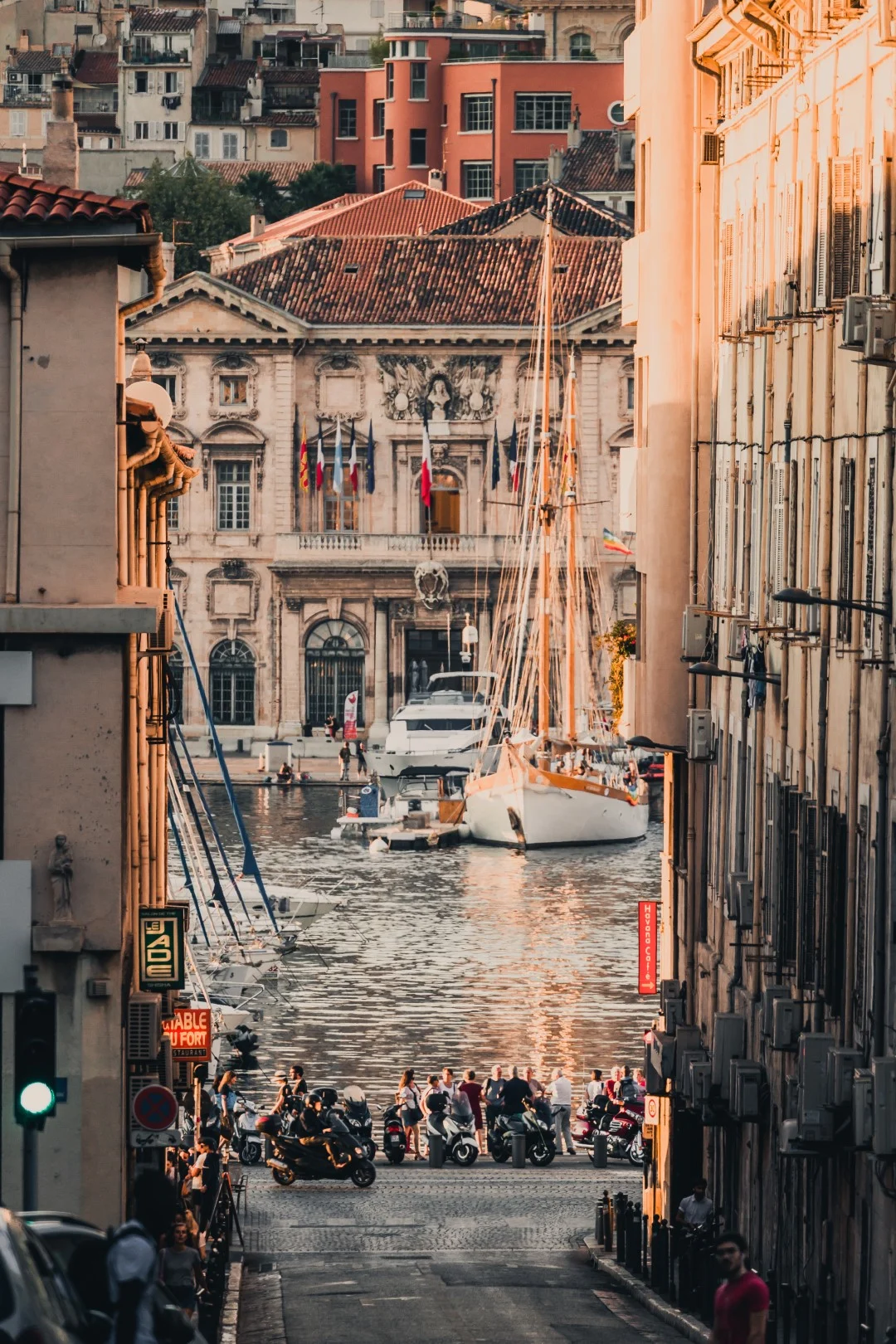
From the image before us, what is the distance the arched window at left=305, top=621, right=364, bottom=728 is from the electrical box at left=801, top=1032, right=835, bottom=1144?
87.0 metres

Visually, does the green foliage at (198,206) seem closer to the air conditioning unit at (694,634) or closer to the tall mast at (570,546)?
the tall mast at (570,546)

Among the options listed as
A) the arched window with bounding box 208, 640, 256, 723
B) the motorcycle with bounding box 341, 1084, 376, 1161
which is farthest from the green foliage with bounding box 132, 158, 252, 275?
the motorcycle with bounding box 341, 1084, 376, 1161

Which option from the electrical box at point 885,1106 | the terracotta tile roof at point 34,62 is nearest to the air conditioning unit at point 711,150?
the electrical box at point 885,1106

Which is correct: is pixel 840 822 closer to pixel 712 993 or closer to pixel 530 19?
pixel 712 993

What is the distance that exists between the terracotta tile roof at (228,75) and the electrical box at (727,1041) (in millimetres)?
138342

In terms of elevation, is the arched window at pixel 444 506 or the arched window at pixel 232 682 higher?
the arched window at pixel 444 506

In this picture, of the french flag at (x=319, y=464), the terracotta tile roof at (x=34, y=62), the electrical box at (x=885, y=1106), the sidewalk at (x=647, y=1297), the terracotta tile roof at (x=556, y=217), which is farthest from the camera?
the terracotta tile roof at (x=34, y=62)

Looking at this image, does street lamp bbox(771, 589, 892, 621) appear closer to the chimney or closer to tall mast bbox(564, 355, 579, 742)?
the chimney

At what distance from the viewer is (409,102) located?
483 feet

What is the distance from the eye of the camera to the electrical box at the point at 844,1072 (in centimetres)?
2703

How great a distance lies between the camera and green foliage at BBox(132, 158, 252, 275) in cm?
14988

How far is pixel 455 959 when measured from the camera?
6819cm

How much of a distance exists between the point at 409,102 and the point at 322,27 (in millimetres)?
30562

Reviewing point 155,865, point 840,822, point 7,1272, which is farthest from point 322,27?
point 7,1272
